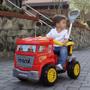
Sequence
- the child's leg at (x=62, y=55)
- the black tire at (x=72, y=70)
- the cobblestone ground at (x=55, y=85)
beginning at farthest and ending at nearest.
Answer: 1. the black tire at (x=72, y=70)
2. the child's leg at (x=62, y=55)
3. the cobblestone ground at (x=55, y=85)

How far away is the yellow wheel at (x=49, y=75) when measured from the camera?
6299 mm

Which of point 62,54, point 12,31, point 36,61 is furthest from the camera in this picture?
point 12,31

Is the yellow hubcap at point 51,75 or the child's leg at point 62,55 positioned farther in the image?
the child's leg at point 62,55

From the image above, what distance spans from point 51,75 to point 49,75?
7 cm

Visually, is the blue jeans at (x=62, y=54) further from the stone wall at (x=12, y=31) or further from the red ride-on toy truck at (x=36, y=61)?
the stone wall at (x=12, y=31)

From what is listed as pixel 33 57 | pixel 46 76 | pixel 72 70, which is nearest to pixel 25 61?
pixel 33 57

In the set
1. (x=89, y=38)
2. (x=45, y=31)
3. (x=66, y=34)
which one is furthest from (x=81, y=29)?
(x=66, y=34)

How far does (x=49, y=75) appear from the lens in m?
6.38

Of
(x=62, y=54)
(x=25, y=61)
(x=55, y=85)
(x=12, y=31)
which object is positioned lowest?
(x=55, y=85)

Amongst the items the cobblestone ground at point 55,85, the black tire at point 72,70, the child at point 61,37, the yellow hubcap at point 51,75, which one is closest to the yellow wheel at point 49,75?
the yellow hubcap at point 51,75

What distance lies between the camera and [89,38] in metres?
24.8

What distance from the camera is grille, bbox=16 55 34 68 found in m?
6.36

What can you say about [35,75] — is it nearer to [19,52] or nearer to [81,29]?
[19,52]

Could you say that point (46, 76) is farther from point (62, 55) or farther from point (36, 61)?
point (62, 55)
